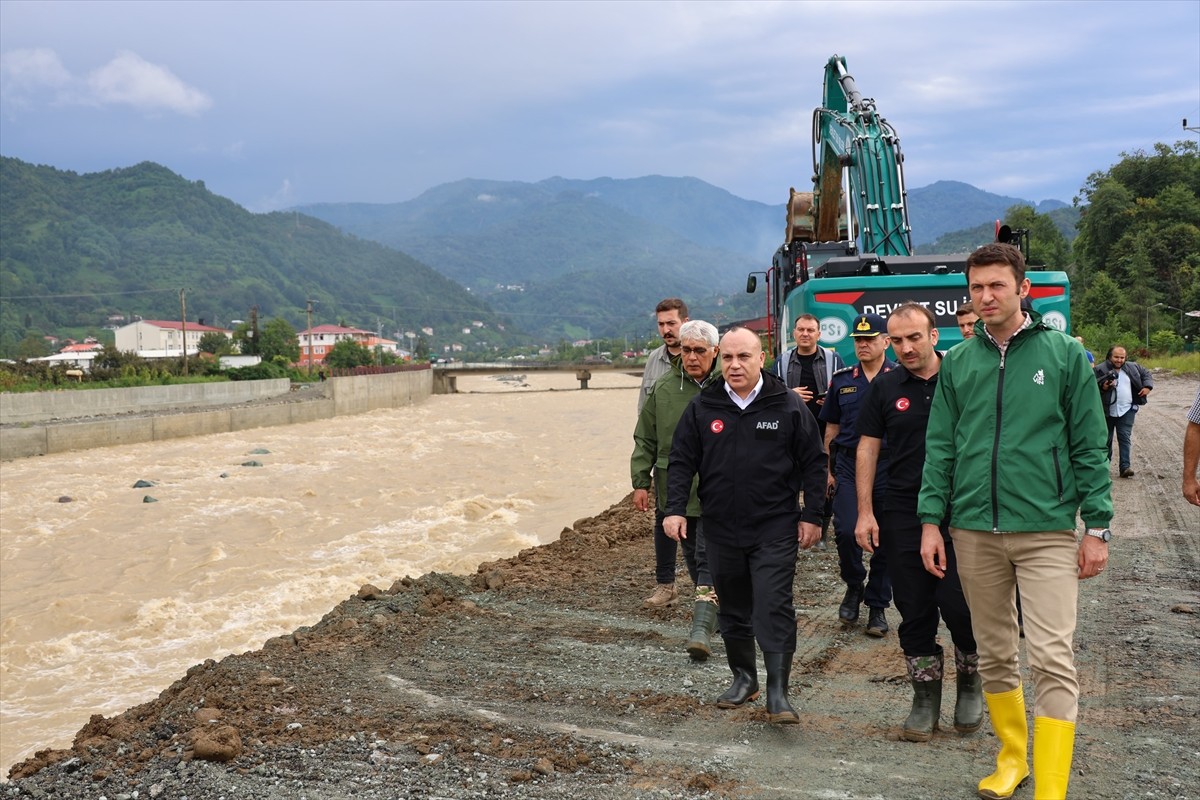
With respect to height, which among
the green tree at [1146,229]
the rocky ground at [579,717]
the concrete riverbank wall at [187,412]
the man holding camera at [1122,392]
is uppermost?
the green tree at [1146,229]

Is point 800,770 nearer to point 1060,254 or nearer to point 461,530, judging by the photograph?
point 461,530

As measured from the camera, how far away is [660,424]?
6461 mm

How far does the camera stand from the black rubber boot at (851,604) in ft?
22.0

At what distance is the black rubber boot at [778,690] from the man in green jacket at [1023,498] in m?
0.98

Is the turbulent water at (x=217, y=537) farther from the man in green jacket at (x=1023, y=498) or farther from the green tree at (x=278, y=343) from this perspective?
the green tree at (x=278, y=343)

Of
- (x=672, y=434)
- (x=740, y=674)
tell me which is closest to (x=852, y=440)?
(x=672, y=434)

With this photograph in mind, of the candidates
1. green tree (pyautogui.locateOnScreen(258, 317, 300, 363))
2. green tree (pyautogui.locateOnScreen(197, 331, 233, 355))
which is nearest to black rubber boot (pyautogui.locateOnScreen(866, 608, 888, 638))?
green tree (pyautogui.locateOnScreen(258, 317, 300, 363))

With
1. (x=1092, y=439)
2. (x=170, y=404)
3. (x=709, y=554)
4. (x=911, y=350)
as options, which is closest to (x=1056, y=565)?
(x=1092, y=439)

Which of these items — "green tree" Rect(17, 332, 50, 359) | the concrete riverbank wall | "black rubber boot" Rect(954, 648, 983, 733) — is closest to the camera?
"black rubber boot" Rect(954, 648, 983, 733)

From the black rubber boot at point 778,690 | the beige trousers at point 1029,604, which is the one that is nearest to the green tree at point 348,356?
the black rubber boot at point 778,690

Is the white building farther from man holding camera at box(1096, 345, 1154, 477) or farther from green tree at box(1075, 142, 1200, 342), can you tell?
man holding camera at box(1096, 345, 1154, 477)

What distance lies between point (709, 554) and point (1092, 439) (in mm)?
1916

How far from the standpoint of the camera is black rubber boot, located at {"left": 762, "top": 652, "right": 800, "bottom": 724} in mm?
4719

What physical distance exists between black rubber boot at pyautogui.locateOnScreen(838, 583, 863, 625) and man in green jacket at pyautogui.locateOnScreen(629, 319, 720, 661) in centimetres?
98
